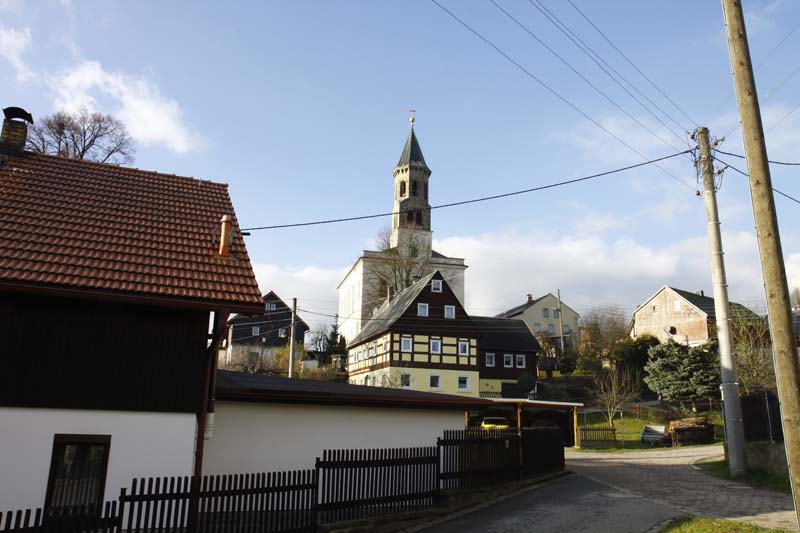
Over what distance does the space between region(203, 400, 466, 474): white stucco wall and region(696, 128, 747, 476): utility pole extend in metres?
8.90

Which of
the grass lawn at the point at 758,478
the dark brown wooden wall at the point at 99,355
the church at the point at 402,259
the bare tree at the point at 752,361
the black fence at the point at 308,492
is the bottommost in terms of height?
the grass lawn at the point at 758,478

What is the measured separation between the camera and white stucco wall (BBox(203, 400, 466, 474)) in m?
13.2

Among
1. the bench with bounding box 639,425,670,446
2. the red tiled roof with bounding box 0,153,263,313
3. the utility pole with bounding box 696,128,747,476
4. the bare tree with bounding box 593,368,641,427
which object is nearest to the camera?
the red tiled roof with bounding box 0,153,263,313

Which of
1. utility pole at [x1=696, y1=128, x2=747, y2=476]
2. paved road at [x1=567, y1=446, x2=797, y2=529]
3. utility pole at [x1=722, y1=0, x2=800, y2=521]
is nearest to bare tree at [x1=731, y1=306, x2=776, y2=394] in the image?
paved road at [x1=567, y1=446, x2=797, y2=529]

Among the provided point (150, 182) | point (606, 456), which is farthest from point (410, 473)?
point (606, 456)

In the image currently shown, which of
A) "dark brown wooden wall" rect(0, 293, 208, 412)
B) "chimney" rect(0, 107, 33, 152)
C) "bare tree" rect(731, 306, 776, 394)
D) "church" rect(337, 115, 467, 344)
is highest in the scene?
"church" rect(337, 115, 467, 344)

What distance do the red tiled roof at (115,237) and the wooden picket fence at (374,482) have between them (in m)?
3.44

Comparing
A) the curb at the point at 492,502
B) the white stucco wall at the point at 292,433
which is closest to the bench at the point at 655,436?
the curb at the point at 492,502

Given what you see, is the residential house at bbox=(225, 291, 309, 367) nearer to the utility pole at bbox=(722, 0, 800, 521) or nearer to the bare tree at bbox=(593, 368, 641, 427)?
the bare tree at bbox=(593, 368, 641, 427)

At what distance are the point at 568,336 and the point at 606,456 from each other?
5438 cm

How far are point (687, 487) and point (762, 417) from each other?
351 cm

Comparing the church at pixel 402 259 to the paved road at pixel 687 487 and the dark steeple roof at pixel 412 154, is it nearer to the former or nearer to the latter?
the dark steeple roof at pixel 412 154

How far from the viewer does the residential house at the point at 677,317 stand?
183ft

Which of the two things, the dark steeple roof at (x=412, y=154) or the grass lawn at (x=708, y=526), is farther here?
the dark steeple roof at (x=412, y=154)
